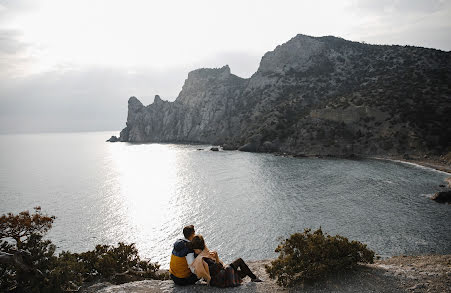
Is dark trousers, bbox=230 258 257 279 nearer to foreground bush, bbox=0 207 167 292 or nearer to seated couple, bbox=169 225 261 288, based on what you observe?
seated couple, bbox=169 225 261 288

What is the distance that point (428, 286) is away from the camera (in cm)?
1119

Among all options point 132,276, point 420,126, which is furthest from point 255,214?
point 420,126

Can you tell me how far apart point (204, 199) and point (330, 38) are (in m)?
172

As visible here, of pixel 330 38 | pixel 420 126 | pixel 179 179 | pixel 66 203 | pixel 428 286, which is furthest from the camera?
pixel 330 38

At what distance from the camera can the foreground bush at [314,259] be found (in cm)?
1300

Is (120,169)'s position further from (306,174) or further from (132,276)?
(132,276)

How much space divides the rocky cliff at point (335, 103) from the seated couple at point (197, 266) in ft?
284

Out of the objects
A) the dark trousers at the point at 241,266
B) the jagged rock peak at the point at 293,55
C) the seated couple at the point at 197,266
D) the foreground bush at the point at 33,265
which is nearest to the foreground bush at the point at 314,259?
the dark trousers at the point at 241,266

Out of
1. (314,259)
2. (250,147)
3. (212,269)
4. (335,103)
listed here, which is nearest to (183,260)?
(212,269)

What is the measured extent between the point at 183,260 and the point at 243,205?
34.2 m

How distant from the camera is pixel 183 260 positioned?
11.8 metres

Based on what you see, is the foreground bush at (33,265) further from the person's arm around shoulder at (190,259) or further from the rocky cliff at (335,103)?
the rocky cliff at (335,103)

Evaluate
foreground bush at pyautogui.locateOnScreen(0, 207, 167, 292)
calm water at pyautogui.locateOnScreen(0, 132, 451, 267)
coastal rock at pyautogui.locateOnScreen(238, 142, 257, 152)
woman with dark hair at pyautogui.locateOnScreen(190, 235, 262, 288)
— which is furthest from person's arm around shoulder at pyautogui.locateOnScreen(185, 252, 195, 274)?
coastal rock at pyautogui.locateOnScreen(238, 142, 257, 152)

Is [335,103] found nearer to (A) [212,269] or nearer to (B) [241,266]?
(B) [241,266]
